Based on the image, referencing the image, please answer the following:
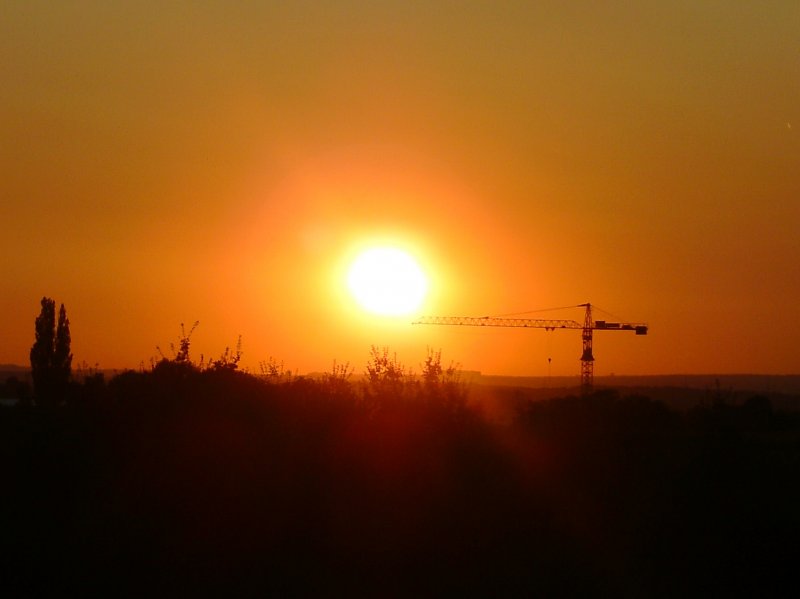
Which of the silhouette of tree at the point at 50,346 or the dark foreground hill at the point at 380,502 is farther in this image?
the silhouette of tree at the point at 50,346

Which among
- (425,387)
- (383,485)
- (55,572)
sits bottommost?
(55,572)

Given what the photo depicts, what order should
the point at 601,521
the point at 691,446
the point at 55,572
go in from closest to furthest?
the point at 55,572 → the point at 601,521 → the point at 691,446

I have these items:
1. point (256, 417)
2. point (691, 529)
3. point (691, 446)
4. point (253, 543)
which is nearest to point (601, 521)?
point (691, 529)

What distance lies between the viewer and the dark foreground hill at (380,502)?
16172 mm

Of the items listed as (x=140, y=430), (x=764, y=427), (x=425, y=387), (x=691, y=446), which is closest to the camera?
(x=691, y=446)

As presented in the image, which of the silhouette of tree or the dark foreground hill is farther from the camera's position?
the silhouette of tree

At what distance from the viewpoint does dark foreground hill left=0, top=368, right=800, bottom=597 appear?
16172 mm

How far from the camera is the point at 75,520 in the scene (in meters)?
17.8

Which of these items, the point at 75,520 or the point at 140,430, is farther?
the point at 140,430

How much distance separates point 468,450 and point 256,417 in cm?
430

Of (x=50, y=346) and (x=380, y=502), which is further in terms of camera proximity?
(x=50, y=346)

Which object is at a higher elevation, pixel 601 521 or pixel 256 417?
pixel 256 417

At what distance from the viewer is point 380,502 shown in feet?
58.2

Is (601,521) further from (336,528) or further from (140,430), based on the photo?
(140,430)
